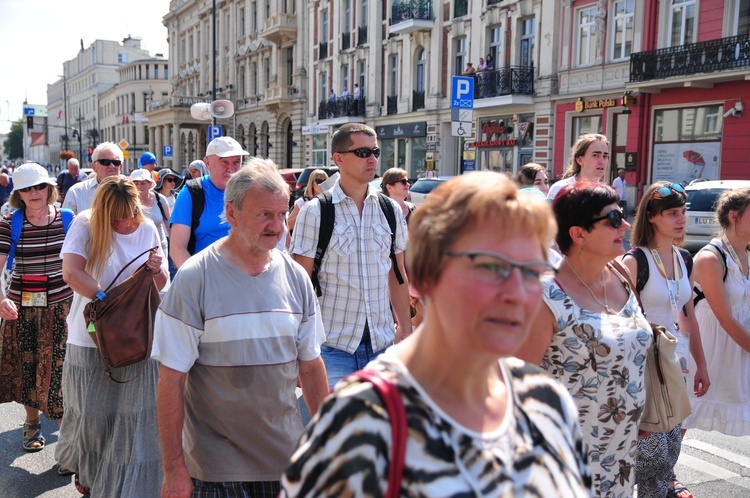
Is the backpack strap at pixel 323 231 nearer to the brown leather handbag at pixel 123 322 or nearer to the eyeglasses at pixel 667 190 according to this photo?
the brown leather handbag at pixel 123 322

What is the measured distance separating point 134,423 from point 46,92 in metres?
176

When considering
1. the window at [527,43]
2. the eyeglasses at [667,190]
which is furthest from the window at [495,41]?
the eyeglasses at [667,190]

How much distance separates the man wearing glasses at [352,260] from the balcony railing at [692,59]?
60.4 feet

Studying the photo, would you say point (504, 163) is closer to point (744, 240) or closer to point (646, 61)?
point (646, 61)

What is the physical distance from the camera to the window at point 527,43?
27031mm

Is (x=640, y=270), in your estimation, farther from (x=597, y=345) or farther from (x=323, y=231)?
(x=323, y=231)

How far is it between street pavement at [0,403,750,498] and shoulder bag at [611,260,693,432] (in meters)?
1.90

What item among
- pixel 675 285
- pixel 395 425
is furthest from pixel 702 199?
pixel 395 425

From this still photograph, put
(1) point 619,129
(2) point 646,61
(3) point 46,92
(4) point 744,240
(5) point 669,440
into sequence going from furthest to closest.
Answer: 1. (3) point 46,92
2. (1) point 619,129
3. (2) point 646,61
4. (4) point 744,240
5. (5) point 669,440

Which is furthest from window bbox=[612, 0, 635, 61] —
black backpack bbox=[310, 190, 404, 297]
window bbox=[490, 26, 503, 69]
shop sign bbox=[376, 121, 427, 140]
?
black backpack bbox=[310, 190, 404, 297]

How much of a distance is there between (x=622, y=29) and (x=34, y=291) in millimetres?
22408

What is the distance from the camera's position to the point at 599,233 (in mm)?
3068

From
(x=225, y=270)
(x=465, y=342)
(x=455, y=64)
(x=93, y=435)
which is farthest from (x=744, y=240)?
(x=455, y=64)

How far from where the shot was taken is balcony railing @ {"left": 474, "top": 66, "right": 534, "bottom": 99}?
88.0 ft
